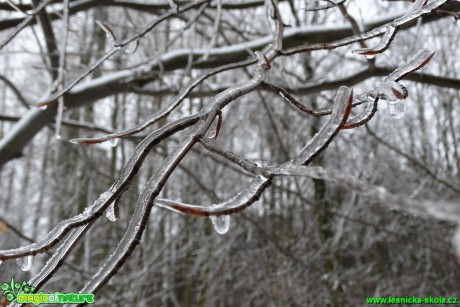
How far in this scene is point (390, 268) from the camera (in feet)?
34.9

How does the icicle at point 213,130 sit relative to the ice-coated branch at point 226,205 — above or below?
above

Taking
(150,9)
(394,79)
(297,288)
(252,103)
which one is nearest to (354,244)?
(297,288)

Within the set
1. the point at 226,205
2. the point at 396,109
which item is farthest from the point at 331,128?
Answer: the point at 396,109

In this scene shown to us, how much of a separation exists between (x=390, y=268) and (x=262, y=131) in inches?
179

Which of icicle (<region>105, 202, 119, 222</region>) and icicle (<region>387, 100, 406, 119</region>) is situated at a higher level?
icicle (<region>387, 100, 406, 119</region>)

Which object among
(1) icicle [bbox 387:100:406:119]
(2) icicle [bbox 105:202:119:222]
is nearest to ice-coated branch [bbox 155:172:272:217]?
(2) icicle [bbox 105:202:119:222]

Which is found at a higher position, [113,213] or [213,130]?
[213,130]

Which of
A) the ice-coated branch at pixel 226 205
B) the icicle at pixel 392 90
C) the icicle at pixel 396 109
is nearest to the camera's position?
the ice-coated branch at pixel 226 205

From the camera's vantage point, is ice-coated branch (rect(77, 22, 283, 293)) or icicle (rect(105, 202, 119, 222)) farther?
icicle (rect(105, 202, 119, 222))

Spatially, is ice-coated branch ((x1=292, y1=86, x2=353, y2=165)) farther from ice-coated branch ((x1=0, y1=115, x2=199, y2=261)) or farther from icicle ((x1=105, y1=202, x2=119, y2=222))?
icicle ((x1=105, y1=202, x2=119, y2=222))

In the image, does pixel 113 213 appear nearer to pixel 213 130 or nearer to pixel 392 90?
pixel 213 130

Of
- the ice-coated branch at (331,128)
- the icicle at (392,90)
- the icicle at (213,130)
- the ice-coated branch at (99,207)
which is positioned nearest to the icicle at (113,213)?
the ice-coated branch at (99,207)

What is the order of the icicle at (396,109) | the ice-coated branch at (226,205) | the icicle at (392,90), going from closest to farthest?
the ice-coated branch at (226,205)
the icicle at (392,90)
the icicle at (396,109)

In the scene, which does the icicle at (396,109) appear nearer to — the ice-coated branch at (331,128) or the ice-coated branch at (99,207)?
the ice-coated branch at (331,128)
